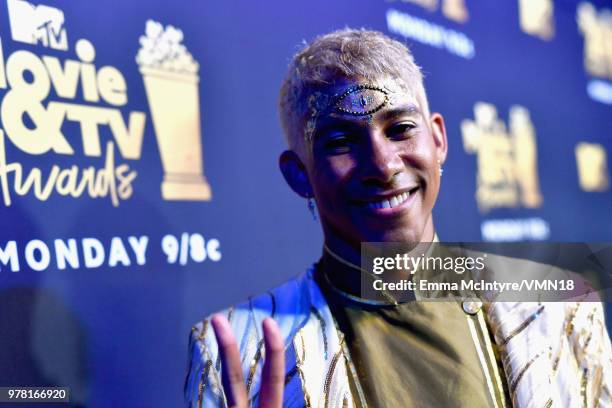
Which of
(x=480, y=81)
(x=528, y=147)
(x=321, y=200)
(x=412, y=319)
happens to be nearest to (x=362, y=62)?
(x=321, y=200)

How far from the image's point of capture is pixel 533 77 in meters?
→ 2.69

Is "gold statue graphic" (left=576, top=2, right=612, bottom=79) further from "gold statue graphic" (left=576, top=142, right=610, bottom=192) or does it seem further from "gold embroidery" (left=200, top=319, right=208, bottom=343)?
"gold embroidery" (left=200, top=319, right=208, bottom=343)

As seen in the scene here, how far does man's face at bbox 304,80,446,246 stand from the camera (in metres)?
1.26

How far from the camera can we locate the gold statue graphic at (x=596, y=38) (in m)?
2.99

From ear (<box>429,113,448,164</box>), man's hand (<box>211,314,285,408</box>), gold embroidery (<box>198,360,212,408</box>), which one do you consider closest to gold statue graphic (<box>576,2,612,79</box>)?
ear (<box>429,113,448,164</box>)

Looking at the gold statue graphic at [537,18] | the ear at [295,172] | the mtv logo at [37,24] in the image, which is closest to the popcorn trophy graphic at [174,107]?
the mtv logo at [37,24]

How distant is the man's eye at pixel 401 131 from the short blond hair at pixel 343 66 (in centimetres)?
7

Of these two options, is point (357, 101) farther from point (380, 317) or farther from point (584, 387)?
point (584, 387)

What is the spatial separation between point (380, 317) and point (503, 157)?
1361 mm

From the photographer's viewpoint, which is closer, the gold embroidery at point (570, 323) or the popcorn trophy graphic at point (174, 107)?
the gold embroidery at point (570, 323)

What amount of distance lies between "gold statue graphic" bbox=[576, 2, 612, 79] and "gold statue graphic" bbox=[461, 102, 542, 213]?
58 cm

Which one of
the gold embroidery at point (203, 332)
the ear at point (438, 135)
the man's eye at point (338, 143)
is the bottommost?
the gold embroidery at point (203, 332)

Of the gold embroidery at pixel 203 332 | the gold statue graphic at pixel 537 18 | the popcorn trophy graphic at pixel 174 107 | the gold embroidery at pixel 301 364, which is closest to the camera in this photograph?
the gold embroidery at pixel 301 364

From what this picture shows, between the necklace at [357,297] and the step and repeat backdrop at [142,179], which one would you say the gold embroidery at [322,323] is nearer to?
the necklace at [357,297]
